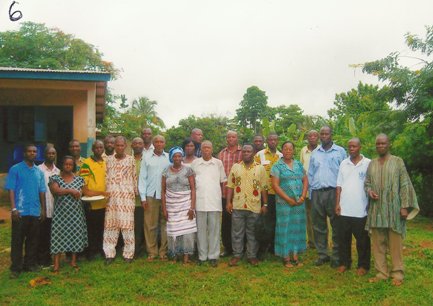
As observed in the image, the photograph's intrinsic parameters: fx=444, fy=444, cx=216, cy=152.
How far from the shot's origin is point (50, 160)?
238 inches

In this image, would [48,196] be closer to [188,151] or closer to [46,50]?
[188,151]

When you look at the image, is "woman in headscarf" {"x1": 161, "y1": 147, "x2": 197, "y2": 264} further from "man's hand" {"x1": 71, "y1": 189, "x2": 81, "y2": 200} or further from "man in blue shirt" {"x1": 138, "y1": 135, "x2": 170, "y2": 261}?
"man's hand" {"x1": 71, "y1": 189, "x2": 81, "y2": 200}

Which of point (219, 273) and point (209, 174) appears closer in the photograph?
point (219, 273)

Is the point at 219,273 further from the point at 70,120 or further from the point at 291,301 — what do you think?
the point at 70,120

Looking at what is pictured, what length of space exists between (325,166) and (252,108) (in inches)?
1537

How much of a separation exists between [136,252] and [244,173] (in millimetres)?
2054

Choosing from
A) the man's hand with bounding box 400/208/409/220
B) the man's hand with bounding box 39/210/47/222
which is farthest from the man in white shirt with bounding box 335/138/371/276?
the man's hand with bounding box 39/210/47/222

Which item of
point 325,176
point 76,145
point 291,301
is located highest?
point 76,145

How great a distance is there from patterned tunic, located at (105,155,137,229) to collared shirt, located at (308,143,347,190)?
2.55m

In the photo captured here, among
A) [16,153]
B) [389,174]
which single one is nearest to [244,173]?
[389,174]

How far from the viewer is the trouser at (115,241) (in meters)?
6.16

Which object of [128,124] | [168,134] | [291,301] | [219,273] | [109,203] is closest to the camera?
[291,301]

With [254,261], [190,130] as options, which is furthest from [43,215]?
[190,130]

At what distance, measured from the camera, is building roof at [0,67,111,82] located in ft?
29.9
